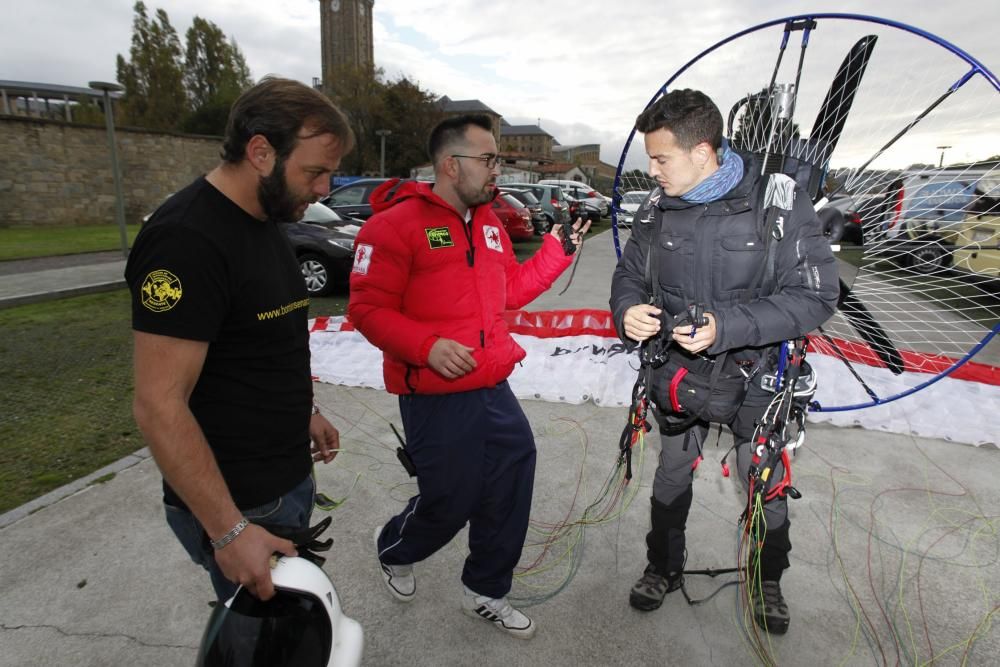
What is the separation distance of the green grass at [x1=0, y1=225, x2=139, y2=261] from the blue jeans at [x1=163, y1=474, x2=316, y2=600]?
13635mm

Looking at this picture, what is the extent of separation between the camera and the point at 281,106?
55.4 inches

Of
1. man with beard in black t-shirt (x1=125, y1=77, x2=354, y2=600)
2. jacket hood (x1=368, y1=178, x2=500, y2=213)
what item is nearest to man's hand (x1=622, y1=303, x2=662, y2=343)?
jacket hood (x1=368, y1=178, x2=500, y2=213)

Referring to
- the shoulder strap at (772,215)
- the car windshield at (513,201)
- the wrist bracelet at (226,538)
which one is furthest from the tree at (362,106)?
the wrist bracelet at (226,538)

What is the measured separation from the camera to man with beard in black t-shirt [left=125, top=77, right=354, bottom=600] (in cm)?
121

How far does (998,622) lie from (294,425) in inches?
119

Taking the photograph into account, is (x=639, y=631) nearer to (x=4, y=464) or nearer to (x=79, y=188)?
(x=4, y=464)

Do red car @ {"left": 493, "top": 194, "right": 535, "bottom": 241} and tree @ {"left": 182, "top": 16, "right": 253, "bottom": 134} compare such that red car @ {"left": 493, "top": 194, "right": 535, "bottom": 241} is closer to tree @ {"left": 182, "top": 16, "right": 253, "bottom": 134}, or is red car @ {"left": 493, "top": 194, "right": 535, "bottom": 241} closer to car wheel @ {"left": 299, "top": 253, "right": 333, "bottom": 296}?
car wheel @ {"left": 299, "top": 253, "right": 333, "bottom": 296}

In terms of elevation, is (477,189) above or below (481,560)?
above

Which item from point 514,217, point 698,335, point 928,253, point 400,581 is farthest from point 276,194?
point 514,217

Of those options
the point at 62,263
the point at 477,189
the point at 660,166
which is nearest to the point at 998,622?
the point at 660,166

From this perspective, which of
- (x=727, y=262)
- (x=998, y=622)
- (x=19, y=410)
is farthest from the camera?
(x=19, y=410)

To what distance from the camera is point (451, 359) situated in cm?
194

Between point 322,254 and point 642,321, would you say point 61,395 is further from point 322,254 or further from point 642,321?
point 642,321

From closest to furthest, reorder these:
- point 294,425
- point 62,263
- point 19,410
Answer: point 294,425 < point 19,410 < point 62,263
